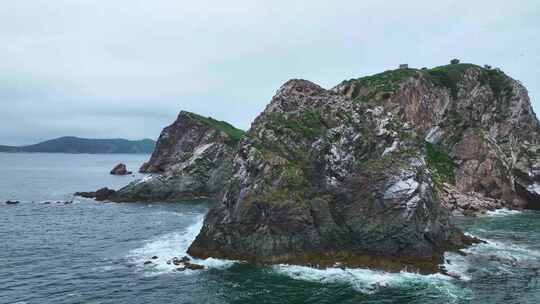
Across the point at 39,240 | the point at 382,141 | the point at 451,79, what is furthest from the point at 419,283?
the point at 451,79

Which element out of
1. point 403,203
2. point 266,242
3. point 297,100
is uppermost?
point 297,100

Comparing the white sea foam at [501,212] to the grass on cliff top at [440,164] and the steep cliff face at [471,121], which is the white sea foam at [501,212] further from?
the grass on cliff top at [440,164]

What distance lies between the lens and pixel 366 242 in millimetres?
57969

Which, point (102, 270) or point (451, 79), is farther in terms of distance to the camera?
point (451, 79)

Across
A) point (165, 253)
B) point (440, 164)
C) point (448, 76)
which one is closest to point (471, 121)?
point (448, 76)

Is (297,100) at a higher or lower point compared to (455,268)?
higher

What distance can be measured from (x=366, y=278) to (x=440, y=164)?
222 ft

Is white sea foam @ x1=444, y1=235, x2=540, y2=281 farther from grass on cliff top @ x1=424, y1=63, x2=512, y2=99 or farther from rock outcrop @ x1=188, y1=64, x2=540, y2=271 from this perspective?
grass on cliff top @ x1=424, y1=63, x2=512, y2=99

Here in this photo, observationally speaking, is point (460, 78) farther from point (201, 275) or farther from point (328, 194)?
point (201, 275)

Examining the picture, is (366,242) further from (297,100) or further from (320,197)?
(297,100)

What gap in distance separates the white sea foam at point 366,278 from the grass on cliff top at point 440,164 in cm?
5431

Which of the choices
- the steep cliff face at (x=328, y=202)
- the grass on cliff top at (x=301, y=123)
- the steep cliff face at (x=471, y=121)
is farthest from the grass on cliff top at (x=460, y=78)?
the grass on cliff top at (x=301, y=123)

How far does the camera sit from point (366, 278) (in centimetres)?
5028

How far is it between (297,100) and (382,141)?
638 inches
